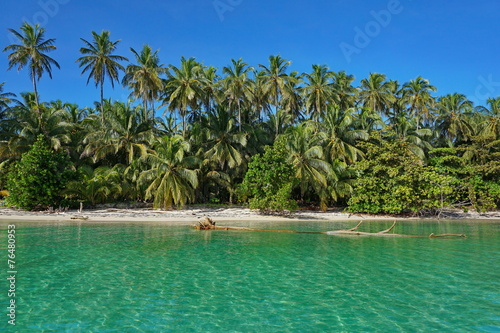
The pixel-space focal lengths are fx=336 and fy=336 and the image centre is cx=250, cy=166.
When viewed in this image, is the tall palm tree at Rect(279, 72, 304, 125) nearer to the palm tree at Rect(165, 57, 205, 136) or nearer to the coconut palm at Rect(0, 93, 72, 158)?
the palm tree at Rect(165, 57, 205, 136)

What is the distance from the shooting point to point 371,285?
841 cm

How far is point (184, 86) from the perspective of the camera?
113 ft

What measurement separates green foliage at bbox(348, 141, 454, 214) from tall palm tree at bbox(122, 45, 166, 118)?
75.2ft

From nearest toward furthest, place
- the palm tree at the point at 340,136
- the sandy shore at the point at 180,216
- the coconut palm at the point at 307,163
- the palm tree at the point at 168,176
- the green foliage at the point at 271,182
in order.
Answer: the sandy shore at the point at 180,216
the green foliage at the point at 271,182
the palm tree at the point at 168,176
the coconut palm at the point at 307,163
the palm tree at the point at 340,136

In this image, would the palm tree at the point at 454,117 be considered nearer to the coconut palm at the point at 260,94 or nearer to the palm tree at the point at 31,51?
A: the coconut palm at the point at 260,94

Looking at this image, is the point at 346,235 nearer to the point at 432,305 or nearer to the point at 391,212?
the point at 432,305

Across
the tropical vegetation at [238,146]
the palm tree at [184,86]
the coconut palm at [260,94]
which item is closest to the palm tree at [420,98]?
the tropical vegetation at [238,146]

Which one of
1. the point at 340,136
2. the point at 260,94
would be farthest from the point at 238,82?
the point at 340,136

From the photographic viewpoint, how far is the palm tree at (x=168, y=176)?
28750 millimetres

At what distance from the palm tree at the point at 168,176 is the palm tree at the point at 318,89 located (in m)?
17.5

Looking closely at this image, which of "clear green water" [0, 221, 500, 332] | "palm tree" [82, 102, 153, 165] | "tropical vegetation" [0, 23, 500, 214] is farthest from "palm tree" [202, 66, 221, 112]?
"clear green water" [0, 221, 500, 332]

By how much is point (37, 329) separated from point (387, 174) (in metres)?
30.7

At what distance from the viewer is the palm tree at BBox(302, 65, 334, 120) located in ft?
130

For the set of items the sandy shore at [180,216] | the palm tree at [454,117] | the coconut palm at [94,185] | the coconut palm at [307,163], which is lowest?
the sandy shore at [180,216]
